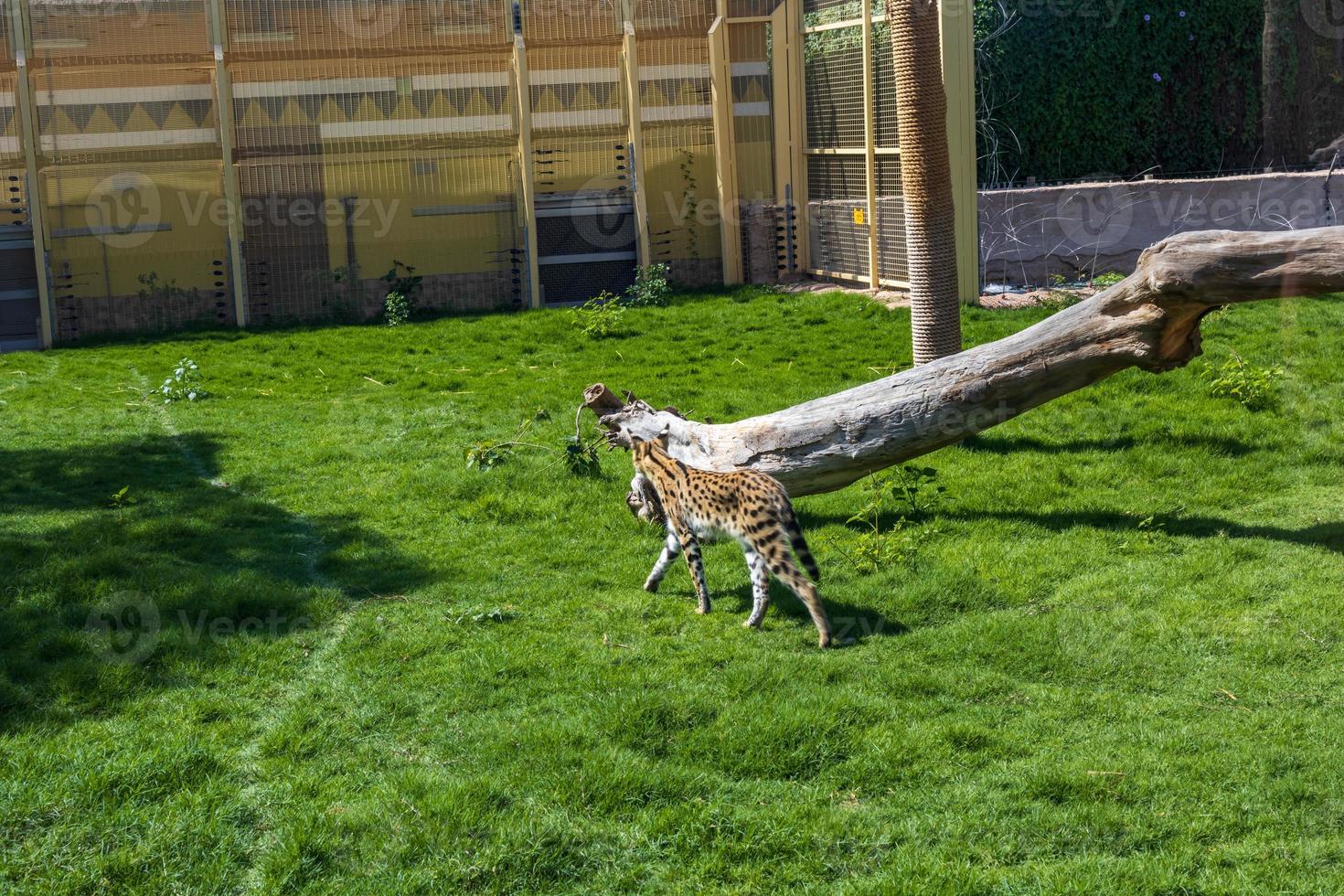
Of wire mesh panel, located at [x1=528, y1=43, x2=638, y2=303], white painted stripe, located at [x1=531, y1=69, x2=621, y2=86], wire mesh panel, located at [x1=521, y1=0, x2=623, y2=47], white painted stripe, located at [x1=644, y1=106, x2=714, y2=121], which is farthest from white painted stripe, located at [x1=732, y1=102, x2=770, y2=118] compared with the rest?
wire mesh panel, located at [x1=521, y1=0, x2=623, y2=47]

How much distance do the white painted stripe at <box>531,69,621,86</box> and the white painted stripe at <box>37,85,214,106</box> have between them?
14.8 ft

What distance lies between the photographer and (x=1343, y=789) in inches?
216

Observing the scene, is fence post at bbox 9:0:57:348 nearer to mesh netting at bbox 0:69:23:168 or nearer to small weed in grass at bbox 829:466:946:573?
mesh netting at bbox 0:69:23:168

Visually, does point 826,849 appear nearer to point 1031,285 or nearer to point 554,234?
point 1031,285

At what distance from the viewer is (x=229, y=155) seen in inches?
721

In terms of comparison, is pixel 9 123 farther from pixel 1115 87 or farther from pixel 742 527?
pixel 1115 87

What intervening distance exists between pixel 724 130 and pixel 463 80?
378 centimetres

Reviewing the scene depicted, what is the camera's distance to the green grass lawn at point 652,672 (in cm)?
529

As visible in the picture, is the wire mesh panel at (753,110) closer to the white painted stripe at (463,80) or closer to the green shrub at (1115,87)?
the green shrub at (1115,87)

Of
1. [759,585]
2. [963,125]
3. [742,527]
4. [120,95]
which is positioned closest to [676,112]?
[963,125]

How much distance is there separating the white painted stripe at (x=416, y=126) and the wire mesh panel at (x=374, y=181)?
0.5 inches

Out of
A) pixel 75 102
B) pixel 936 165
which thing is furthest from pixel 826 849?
pixel 75 102

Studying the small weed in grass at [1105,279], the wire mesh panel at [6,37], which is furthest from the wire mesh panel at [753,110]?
the wire mesh panel at [6,37]

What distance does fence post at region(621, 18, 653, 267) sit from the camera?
18812 millimetres
